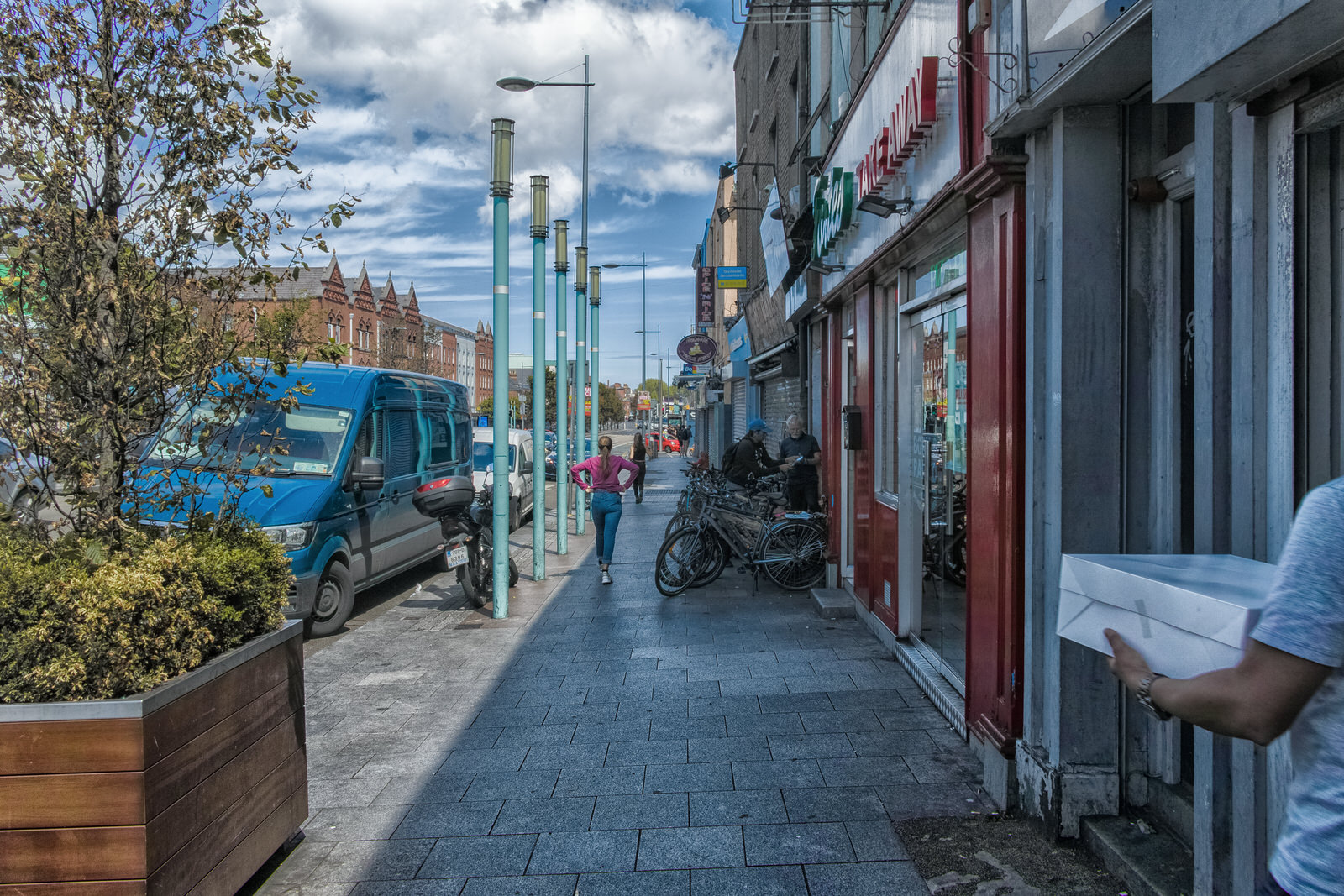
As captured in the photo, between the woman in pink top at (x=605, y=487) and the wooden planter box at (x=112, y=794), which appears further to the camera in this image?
the woman in pink top at (x=605, y=487)

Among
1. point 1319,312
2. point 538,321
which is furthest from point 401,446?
point 1319,312

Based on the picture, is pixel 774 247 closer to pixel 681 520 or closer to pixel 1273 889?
pixel 681 520

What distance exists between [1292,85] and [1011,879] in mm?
2749

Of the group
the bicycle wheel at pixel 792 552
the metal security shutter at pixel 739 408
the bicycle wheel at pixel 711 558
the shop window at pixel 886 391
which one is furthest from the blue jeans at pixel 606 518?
the metal security shutter at pixel 739 408

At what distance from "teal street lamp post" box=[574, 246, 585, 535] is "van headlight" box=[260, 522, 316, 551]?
319 inches

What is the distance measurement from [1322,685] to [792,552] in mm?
8148

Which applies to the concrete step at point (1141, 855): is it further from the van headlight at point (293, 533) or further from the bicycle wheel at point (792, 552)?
the van headlight at point (293, 533)

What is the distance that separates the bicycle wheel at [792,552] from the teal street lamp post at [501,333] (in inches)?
101

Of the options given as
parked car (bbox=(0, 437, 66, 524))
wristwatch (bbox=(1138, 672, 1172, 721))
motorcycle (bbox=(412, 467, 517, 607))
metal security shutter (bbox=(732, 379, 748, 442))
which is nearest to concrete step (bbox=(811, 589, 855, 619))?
motorcycle (bbox=(412, 467, 517, 607))

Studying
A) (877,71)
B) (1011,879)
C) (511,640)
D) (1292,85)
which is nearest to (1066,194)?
(1292,85)

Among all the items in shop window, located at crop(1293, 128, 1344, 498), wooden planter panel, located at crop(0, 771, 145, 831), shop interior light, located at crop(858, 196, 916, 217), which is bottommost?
wooden planter panel, located at crop(0, 771, 145, 831)

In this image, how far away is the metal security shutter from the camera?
24.7 meters

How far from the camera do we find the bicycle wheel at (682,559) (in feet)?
31.6

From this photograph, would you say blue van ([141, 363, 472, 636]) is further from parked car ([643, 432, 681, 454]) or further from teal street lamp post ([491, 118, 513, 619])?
parked car ([643, 432, 681, 454])
